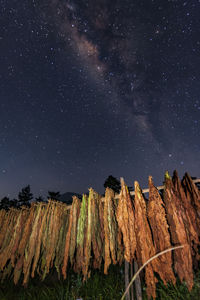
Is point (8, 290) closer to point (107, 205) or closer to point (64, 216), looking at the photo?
point (64, 216)

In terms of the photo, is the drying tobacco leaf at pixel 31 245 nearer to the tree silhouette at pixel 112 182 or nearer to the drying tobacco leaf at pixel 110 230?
the drying tobacco leaf at pixel 110 230

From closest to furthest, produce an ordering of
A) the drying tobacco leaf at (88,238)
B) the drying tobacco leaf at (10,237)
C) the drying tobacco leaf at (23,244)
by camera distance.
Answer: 1. the drying tobacco leaf at (88,238)
2. the drying tobacco leaf at (23,244)
3. the drying tobacco leaf at (10,237)

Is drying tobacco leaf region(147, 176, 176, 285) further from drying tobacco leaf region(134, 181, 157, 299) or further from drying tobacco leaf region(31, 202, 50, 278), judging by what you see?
drying tobacco leaf region(31, 202, 50, 278)

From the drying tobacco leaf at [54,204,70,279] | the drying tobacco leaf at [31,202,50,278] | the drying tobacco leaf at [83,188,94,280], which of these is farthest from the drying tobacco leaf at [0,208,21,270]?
the drying tobacco leaf at [83,188,94,280]

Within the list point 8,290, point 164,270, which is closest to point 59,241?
point 164,270

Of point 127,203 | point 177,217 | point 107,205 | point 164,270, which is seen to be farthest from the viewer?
point 107,205

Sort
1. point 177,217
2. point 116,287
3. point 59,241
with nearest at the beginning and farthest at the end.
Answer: point 177,217 → point 59,241 → point 116,287

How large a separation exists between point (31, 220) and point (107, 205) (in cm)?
195

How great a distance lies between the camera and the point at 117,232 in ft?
9.07

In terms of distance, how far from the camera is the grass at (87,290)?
3.61 m

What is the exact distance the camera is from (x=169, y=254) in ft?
6.55

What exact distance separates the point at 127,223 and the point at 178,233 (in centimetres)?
69

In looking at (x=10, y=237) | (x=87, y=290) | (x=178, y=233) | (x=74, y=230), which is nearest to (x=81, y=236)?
(x=74, y=230)

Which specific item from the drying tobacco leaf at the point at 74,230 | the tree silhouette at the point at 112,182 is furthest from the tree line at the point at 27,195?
the drying tobacco leaf at the point at 74,230
